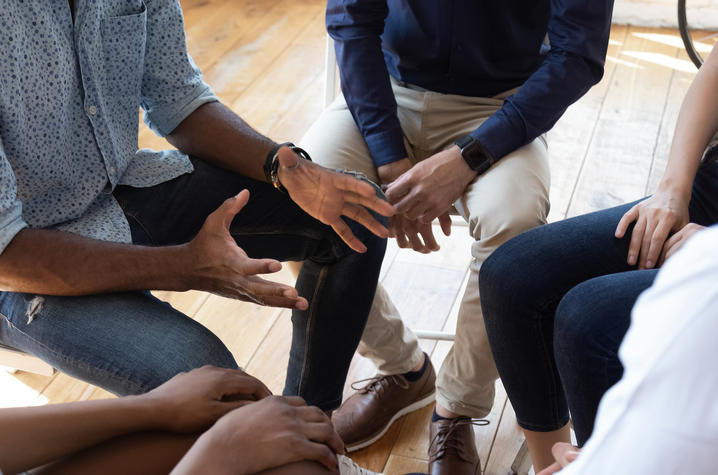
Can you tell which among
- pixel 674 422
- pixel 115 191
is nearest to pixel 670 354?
pixel 674 422

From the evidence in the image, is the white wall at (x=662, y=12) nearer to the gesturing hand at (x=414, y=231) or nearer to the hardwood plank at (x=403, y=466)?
the gesturing hand at (x=414, y=231)

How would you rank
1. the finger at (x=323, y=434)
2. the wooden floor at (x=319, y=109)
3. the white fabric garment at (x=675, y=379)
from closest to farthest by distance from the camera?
1. the white fabric garment at (x=675, y=379)
2. the finger at (x=323, y=434)
3. the wooden floor at (x=319, y=109)

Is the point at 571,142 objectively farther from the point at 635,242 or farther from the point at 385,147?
the point at 635,242

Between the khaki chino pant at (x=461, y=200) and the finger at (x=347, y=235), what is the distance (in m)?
0.21

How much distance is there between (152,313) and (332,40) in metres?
0.77

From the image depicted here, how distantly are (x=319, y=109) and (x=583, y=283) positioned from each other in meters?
1.77

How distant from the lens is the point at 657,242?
109cm

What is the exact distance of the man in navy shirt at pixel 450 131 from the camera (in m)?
1.33

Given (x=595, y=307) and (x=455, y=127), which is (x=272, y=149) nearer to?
(x=455, y=127)

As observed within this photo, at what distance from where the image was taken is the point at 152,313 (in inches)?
43.0

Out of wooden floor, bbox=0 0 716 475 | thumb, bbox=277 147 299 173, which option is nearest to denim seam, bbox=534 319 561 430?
wooden floor, bbox=0 0 716 475

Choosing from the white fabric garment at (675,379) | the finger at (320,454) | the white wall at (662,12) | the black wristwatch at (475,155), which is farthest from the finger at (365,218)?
the white wall at (662,12)

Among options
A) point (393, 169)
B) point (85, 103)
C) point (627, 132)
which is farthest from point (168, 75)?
point (627, 132)

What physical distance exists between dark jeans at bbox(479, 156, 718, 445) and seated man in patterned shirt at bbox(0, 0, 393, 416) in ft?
0.79
